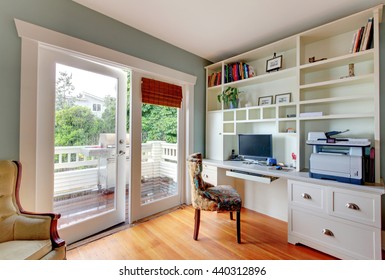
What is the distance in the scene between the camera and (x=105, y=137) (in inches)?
82.1

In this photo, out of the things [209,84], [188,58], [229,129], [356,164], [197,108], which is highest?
[188,58]

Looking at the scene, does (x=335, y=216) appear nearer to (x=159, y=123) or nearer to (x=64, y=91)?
(x=159, y=123)

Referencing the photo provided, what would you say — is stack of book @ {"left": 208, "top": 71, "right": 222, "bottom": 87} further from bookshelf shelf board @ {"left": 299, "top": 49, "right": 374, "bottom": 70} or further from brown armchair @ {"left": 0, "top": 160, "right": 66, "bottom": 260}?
brown armchair @ {"left": 0, "top": 160, "right": 66, "bottom": 260}

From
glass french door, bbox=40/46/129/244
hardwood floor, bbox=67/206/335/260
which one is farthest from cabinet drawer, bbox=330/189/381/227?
glass french door, bbox=40/46/129/244

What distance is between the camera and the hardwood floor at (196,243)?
1.63 metres

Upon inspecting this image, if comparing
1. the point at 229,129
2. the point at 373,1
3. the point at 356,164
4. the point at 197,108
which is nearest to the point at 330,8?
the point at 373,1

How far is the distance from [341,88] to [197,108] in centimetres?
189

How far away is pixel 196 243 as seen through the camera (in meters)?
1.83

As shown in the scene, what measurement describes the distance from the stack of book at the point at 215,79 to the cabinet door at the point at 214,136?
501 mm

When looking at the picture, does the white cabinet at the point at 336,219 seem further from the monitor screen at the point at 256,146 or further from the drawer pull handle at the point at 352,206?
the monitor screen at the point at 256,146

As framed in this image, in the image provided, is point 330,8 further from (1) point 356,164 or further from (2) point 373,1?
(1) point 356,164

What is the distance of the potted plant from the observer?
2.73 meters

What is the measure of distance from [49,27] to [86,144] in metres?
1.15

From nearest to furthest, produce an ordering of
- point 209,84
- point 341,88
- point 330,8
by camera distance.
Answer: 1. point 330,8
2. point 341,88
3. point 209,84
